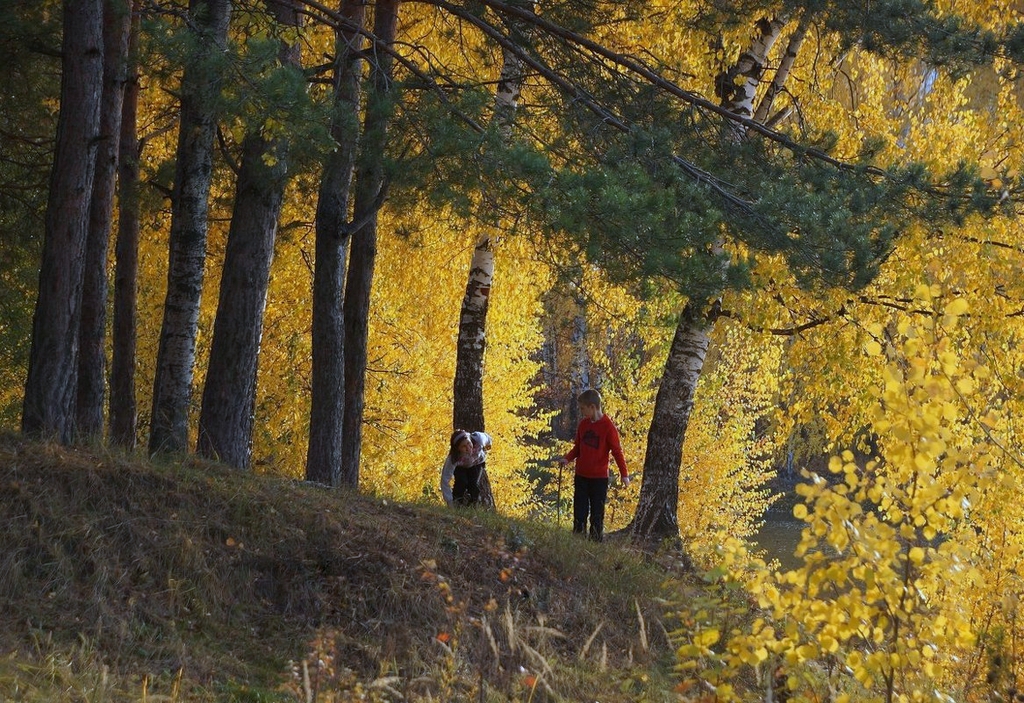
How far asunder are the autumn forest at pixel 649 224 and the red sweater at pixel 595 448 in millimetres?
1008

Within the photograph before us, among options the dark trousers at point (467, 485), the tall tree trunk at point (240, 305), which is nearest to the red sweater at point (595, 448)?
the dark trousers at point (467, 485)

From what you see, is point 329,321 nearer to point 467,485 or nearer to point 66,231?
point 467,485

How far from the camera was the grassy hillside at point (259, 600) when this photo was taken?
16.8 ft

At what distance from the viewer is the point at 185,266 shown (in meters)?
8.25

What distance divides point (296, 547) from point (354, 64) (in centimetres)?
416

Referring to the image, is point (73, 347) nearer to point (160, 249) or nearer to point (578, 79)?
point (578, 79)

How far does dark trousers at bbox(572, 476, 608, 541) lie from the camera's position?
380 inches

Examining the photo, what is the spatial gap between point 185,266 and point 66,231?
1293 millimetres

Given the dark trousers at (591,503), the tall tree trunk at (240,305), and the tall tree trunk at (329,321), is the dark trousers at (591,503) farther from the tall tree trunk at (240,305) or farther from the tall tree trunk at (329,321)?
the tall tree trunk at (240,305)

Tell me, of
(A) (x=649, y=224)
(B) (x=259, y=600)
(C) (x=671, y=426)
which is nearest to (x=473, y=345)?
(C) (x=671, y=426)

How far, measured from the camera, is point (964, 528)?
1280 cm

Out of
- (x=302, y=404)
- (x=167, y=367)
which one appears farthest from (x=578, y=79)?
(x=302, y=404)

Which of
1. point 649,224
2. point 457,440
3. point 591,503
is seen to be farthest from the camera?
point 457,440

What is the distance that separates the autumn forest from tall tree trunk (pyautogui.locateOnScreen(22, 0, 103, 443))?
20 millimetres
